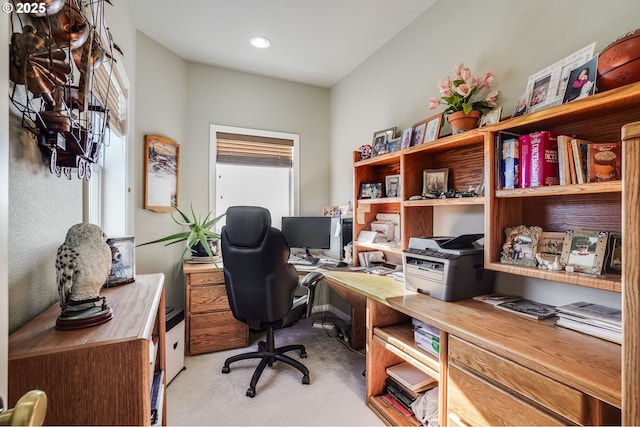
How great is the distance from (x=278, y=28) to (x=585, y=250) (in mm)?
2523

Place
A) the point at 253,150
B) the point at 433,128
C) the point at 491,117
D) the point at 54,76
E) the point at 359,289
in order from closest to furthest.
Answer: the point at 54,76 → the point at 491,117 → the point at 359,289 → the point at 433,128 → the point at 253,150

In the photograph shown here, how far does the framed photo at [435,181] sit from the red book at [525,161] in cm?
60

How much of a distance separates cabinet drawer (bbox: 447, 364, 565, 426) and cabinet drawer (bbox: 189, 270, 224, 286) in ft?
6.30

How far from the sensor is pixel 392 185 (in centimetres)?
242

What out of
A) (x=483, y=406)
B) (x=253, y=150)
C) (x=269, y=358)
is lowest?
(x=269, y=358)

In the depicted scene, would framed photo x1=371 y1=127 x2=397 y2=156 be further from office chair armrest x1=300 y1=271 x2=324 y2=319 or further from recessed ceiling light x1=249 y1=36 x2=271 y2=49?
recessed ceiling light x1=249 y1=36 x2=271 y2=49

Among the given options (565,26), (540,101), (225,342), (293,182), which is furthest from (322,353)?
(565,26)

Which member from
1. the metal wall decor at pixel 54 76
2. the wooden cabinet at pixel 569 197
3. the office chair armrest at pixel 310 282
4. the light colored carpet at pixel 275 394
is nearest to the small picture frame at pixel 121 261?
the metal wall decor at pixel 54 76

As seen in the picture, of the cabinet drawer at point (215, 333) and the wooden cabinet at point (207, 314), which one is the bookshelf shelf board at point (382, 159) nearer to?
the wooden cabinet at point (207, 314)

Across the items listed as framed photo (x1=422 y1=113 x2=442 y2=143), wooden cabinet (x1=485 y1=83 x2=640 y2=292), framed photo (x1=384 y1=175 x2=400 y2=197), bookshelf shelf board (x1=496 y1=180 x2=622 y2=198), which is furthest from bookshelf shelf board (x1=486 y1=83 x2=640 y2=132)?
framed photo (x1=384 y1=175 x2=400 y2=197)

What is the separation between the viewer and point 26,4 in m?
0.76

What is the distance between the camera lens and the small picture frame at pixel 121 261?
1.33 meters

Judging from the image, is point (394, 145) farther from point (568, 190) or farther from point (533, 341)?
point (533, 341)

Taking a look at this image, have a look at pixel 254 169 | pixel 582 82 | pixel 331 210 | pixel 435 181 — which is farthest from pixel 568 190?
pixel 254 169
